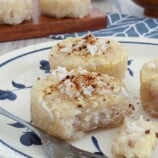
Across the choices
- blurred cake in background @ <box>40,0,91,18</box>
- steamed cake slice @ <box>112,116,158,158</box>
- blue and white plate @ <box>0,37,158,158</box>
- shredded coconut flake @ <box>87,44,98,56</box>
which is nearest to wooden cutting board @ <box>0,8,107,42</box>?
blurred cake in background @ <box>40,0,91,18</box>

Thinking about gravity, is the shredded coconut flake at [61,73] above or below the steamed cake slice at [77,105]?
above

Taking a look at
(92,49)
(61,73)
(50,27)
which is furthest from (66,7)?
(61,73)

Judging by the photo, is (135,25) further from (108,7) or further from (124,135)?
(124,135)

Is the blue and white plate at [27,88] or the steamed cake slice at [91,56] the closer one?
the blue and white plate at [27,88]

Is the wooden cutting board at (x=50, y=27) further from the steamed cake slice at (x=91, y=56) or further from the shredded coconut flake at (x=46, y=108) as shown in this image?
the shredded coconut flake at (x=46, y=108)

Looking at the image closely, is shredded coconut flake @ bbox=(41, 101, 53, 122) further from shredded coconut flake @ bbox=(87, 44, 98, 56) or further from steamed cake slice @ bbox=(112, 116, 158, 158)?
shredded coconut flake @ bbox=(87, 44, 98, 56)

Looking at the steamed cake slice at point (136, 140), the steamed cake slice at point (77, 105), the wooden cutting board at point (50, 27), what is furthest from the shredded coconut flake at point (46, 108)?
the wooden cutting board at point (50, 27)

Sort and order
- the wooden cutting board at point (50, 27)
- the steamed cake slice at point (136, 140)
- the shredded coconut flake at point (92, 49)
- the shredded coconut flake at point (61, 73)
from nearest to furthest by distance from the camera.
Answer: the steamed cake slice at point (136, 140) → the shredded coconut flake at point (61, 73) → the shredded coconut flake at point (92, 49) → the wooden cutting board at point (50, 27)
